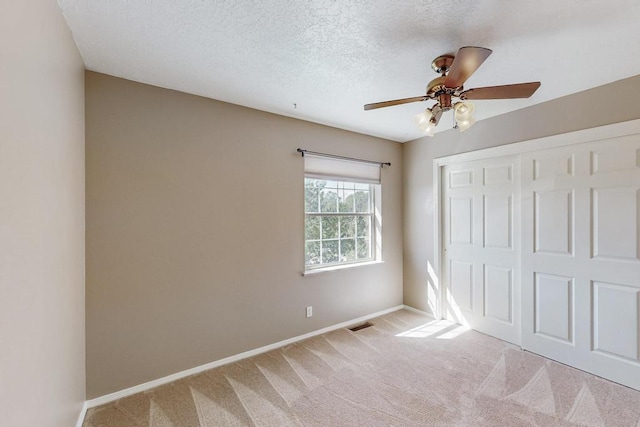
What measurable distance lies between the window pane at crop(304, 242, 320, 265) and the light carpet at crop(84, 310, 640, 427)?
3.02 feet

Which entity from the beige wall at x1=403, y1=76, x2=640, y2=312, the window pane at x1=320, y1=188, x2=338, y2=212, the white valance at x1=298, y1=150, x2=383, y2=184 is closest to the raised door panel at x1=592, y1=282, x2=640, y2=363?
the beige wall at x1=403, y1=76, x2=640, y2=312

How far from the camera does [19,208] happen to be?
102cm

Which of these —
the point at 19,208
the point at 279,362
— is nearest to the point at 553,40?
the point at 19,208

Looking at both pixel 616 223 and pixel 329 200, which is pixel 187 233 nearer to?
pixel 329 200

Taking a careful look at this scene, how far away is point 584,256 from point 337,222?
2417 millimetres

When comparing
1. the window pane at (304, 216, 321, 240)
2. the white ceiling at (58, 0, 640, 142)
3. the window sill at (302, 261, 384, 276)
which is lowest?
the window sill at (302, 261, 384, 276)

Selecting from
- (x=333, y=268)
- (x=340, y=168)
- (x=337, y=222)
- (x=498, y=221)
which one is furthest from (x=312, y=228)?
(x=498, y=221)

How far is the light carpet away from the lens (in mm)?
1913

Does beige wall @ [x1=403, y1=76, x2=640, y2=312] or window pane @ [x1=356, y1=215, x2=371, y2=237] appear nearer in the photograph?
beige wall @ [x1=403, y1=76, x2=640, y2=312]

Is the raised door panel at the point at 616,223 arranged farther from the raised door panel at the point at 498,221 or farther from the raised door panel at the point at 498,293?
the raised door panel at the point at 498,293

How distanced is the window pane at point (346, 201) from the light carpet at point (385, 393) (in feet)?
5.37

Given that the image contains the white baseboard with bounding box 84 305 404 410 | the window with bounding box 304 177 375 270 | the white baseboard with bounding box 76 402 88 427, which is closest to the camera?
the white baseboard with bounding box 76 402 88 427

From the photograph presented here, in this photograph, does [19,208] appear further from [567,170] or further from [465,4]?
[567,170]

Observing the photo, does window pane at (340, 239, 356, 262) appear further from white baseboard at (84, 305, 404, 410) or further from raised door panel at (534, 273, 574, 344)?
raised door panel at (534, 273, 574, 344)
